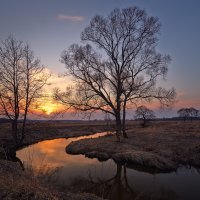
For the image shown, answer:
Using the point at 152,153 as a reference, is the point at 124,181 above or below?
below

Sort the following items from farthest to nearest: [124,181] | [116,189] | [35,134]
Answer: [35,134], [124,181], [116,189]

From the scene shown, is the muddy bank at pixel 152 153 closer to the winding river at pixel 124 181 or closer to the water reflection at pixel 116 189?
the winding river at pixel 124 181

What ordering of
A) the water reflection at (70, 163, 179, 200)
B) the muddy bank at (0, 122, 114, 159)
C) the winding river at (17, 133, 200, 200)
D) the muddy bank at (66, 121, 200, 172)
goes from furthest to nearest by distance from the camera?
the muddy bank at (0, 122, 114, 159) < the muddy bank at (66, 121, 200, 172) < the winding river at (17, 133, 200, 200) < the water reflection at (70, 163, 179, 200)

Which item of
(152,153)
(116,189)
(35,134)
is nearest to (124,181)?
(116,189)

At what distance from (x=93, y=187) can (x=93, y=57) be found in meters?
16.2

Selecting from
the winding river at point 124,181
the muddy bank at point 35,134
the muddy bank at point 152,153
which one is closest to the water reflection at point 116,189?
the winding river at point 124,181

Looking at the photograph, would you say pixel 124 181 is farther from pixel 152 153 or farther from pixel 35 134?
pixel 35 134

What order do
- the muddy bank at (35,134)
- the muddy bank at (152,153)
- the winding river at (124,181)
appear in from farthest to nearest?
the muddy bank at (35,134), the muddy bank at (152,153), the winding river at (124,181)

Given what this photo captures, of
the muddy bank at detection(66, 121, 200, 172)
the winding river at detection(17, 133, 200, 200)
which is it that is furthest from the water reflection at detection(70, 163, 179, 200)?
the muddy bank at detection(66, 121, 200, 172)

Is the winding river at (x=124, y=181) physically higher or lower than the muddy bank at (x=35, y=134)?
lower

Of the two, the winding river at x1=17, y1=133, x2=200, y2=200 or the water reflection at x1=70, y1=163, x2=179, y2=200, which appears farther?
the winding river at x1=17, y1=133, x2=200, y2=200

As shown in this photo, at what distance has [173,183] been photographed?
15633mm

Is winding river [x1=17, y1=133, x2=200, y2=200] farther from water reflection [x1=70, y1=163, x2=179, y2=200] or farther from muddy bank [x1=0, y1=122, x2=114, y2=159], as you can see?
muddy bank [x1=0, y1=122, x2=114, y2=159]

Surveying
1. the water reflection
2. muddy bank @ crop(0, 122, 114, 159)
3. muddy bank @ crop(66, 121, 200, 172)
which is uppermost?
muddy bank @ crop(0, 122, 114, 159)
